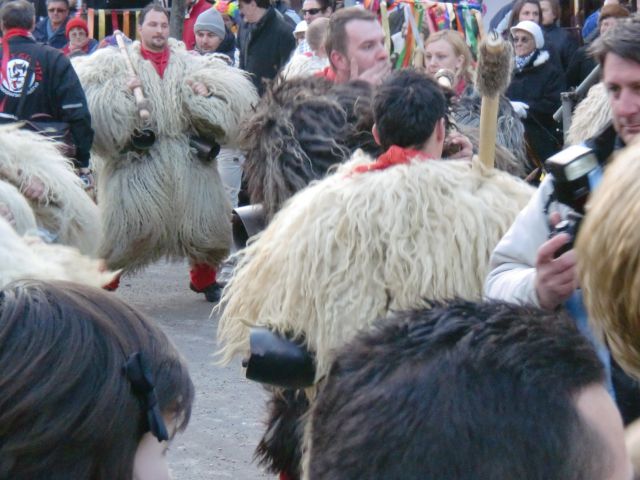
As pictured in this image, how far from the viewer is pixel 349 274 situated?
323cm

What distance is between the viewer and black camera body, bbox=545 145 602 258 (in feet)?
8.01

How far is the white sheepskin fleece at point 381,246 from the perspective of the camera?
3.19 meters

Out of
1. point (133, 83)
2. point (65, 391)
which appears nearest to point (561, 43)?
point (133, 83)

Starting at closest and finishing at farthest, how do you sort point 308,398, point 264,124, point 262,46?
point 308,398
point 264,124
point 262,46

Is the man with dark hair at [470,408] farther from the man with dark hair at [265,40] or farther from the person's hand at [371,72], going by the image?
the man with dark hair at [265,40]

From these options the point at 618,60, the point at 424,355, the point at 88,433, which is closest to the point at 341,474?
the point at 424,355

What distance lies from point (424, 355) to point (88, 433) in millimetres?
458

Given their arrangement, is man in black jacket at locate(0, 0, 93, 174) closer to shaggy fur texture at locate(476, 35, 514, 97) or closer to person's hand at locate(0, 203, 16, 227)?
person's hand at locate(0, 203, 16, 227)

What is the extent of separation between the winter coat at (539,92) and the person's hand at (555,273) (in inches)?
259

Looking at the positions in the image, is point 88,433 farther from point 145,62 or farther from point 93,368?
point 145,62

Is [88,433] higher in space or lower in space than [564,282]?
higher

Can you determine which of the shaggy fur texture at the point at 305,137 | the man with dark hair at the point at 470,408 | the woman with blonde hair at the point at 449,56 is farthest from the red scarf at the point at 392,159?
the woman with blonde hair at the point at 449,56

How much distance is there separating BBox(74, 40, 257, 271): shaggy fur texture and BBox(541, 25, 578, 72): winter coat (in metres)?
2.89

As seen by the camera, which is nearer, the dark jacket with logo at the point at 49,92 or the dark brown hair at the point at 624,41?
the dark brown hair at the point at 624,41
